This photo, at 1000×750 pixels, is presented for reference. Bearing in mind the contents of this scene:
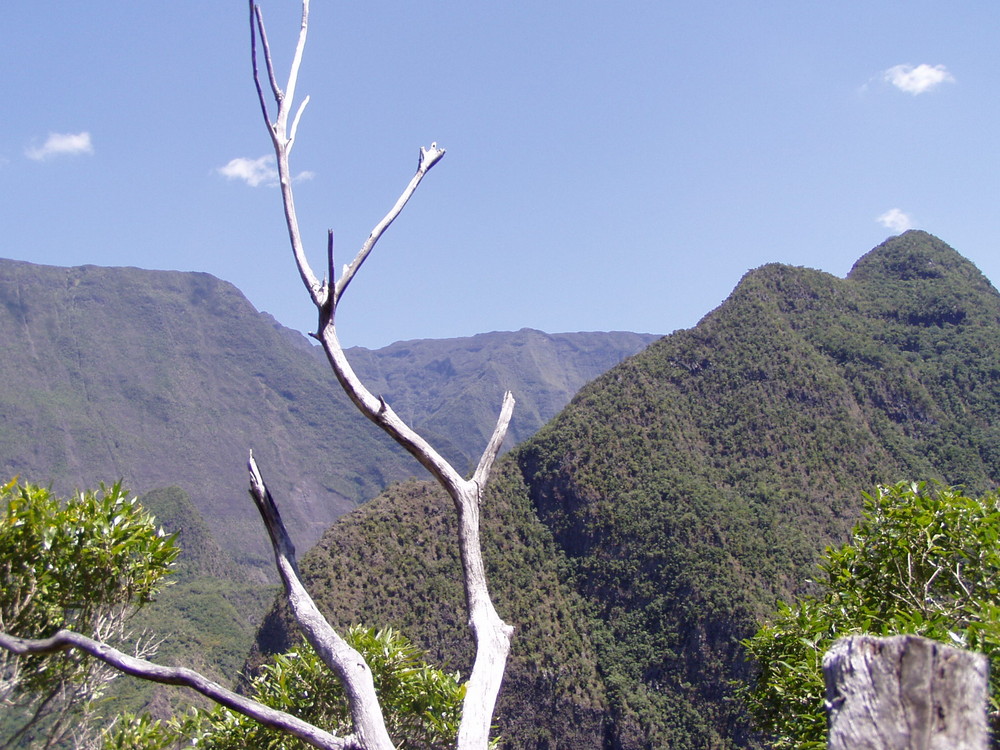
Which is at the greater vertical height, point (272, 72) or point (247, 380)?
point (247, 380)

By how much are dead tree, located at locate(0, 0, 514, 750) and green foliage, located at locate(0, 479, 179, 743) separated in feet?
5.13

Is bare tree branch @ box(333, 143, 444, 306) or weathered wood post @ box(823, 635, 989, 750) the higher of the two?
bare tree branch @ box(333, 143, 444, 306)

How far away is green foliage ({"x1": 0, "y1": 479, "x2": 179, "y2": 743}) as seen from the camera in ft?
15.5

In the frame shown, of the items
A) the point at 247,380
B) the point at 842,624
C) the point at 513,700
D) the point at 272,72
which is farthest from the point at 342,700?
the point at 247,380

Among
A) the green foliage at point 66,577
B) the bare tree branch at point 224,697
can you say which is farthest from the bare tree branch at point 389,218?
the green foliage at point 66,577

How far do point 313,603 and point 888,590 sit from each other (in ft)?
13.2

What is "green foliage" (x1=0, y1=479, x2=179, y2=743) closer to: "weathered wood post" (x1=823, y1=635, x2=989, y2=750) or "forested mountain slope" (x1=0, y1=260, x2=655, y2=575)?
"weathered wood post" (x1=823, y1=635, x2=989, y2=750)

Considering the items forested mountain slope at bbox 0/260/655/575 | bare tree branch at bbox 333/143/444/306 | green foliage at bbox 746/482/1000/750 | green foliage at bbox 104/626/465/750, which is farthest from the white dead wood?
forested mountain slope at bbox 0/260/655/575

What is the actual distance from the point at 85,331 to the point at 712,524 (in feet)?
403

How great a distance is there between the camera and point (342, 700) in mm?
6219

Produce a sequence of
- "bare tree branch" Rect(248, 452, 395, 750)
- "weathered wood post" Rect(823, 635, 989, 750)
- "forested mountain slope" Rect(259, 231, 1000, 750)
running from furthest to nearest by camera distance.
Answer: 1. "forested mountain slope" Rect(259, 231, 1000, 750)
2. "bare tree branch" Rect(248, 452, 395, 750)
3. "weathered wood post" Rect(823, 635, 989, 750)

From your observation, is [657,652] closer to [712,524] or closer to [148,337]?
[712,524]

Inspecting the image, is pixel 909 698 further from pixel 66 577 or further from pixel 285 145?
pixel 66 577

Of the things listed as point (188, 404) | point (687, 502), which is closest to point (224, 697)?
point (687, 502)
